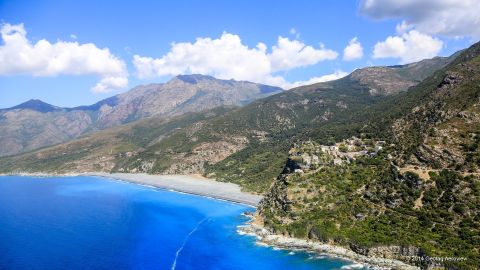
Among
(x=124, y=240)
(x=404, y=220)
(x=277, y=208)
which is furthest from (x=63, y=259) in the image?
(x=404, y=220)

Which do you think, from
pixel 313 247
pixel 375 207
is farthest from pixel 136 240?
pixel 375 207

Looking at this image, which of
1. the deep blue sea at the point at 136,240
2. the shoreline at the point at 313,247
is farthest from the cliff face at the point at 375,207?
the deep blue sea at the point at 136,240

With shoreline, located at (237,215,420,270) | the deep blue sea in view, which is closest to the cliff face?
shoreline, located at (237,215,420,270)

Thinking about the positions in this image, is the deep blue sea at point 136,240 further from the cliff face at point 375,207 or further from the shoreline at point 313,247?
the cliff face at point 375,207

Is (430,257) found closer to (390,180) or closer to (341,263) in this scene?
(341,263)

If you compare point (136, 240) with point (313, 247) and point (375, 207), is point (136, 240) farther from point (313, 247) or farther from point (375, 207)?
point (375, 207)

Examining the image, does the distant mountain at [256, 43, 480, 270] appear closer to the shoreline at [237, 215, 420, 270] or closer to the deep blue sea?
the shoreline at [237, 215, 420, 270]
